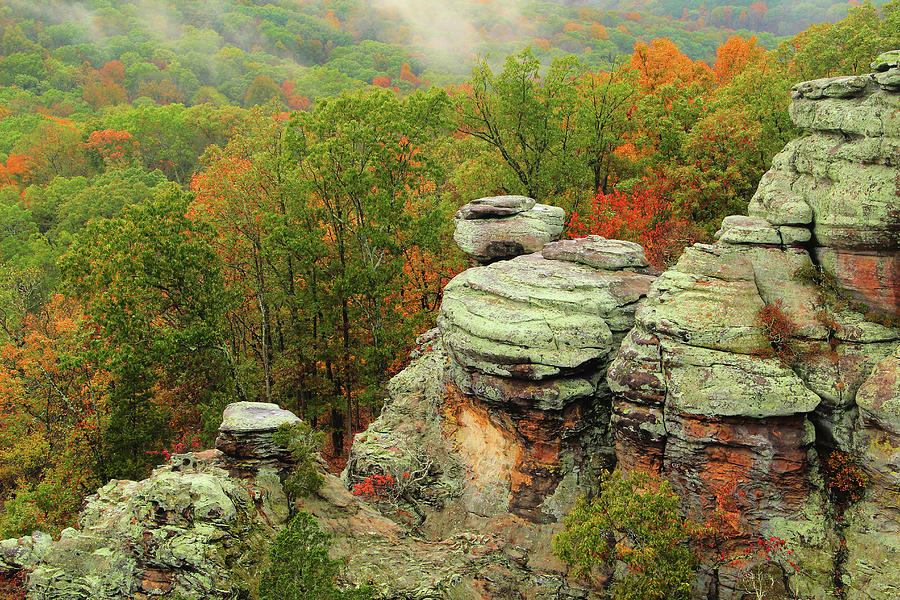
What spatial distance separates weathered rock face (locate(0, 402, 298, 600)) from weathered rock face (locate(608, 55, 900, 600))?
1083cm

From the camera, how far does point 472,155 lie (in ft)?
143

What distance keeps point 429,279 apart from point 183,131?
2165 inches

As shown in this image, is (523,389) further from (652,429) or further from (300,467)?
(300,467)

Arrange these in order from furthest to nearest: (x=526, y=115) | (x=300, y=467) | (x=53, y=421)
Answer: (x=526, y=115), (x=53, y=421), (x=300, y=467)

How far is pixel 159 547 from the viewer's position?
48.1ft

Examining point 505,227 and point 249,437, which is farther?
point 505,227

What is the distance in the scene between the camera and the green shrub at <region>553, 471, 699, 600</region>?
15.5 m

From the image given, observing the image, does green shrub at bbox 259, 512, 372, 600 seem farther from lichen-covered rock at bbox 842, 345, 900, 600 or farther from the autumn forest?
the autumn forest

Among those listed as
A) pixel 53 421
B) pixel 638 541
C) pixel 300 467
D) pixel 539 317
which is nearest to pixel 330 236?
pixel 539 317

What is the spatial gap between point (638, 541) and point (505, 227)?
562 inches

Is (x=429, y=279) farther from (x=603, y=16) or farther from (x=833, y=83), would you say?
(x=603, y=16)

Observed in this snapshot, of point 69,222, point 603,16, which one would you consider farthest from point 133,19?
point 603,16

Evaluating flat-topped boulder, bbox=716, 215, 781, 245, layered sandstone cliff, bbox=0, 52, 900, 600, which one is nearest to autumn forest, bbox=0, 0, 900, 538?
flat-topped boulder, bbox=716, 215, 781, 245

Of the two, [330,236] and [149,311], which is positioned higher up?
[330,236]
